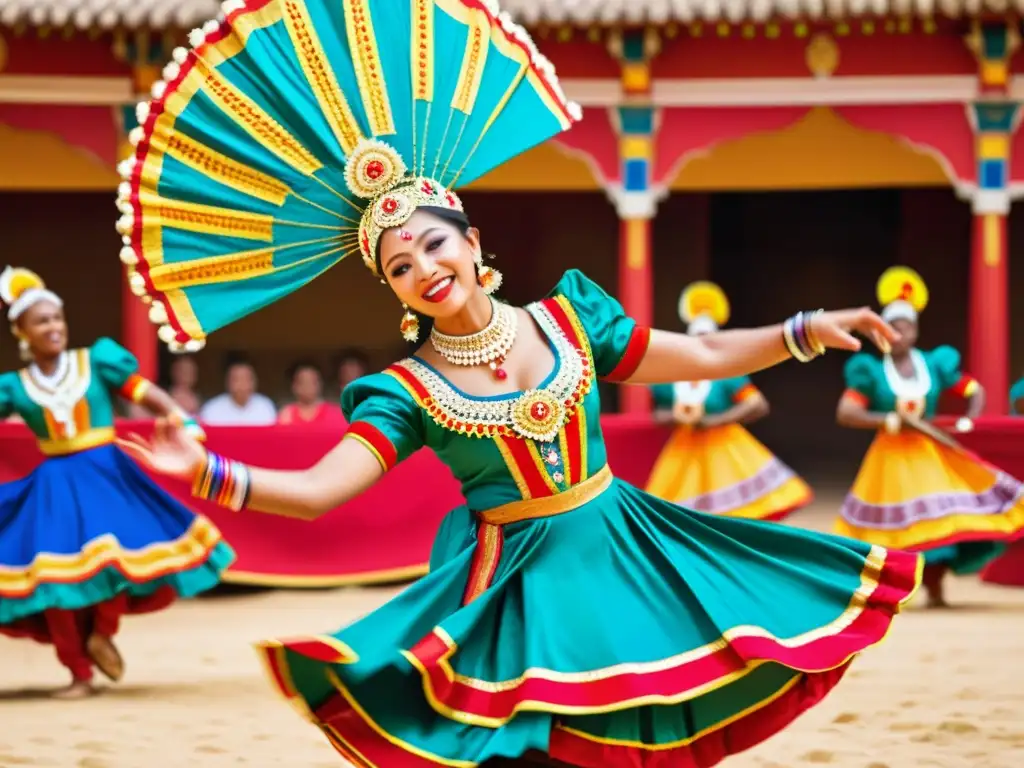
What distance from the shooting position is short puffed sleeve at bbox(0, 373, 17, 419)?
6344 mm

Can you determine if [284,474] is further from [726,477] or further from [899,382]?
[726,477]

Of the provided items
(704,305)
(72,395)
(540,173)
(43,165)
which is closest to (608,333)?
(72,395)

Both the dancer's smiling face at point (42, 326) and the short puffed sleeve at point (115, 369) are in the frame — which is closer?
the dancer's smiling face at point (42, 326)

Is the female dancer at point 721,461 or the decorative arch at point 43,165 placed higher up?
the decorative arch at point 43,165

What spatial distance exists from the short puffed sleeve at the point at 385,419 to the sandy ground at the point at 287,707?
5.94 ft

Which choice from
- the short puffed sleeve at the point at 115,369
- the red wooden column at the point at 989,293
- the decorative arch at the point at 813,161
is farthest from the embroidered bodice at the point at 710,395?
the decorative arch at the point at 813,161

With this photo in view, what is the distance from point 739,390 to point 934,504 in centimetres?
117

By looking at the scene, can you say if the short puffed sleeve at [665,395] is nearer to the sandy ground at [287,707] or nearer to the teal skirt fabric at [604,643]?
the sandy ground at [287,707]

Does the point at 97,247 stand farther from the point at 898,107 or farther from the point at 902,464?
the point at 902,464

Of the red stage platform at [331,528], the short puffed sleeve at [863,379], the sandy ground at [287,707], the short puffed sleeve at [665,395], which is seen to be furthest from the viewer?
the red stage platform at [331,528]

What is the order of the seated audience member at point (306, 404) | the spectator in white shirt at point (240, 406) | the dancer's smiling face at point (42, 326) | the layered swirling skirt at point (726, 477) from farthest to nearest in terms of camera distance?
1. the spectator in white shirt at point (240, 406)
2. the seated audience member at point (306, 404)
3. the layered swirling skirt at point (726, 477)
4. the dancer's smiling face at point (42, 326)

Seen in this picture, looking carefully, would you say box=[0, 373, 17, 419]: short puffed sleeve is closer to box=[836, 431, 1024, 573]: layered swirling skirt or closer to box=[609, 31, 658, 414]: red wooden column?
box=[836, 431, 1024, 573]: layered swirling skirt

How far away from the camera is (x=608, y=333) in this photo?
3650 millimetres

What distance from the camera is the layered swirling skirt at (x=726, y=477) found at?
8.05 metres
